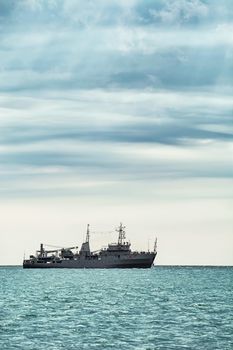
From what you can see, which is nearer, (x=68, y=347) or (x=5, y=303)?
(x=68, y=347)

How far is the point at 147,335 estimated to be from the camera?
54.0m

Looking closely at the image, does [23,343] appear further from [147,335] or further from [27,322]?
[27,322]

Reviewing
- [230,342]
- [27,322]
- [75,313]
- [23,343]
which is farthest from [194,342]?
[75,313]

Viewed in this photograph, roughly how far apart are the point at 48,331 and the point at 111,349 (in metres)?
11.2

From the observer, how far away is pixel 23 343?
49656 millimetres

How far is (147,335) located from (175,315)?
17.4 metres

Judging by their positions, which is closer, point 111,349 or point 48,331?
point 111,349

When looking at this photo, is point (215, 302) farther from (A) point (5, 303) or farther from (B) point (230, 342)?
(B) point (230, 342)

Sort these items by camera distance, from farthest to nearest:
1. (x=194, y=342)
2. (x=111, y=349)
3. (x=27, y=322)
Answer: (x=27, y=322)
(x=194, y=342)
(x=111, y=349)

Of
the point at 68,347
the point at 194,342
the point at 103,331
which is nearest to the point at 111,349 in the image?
the point at 68,347

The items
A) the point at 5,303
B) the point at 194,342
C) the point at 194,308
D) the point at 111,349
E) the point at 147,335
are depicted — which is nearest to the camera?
the point at 111,349

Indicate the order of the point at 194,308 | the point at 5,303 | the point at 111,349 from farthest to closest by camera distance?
the point at 5,303 < the point at 194,308 < the point at 111,349

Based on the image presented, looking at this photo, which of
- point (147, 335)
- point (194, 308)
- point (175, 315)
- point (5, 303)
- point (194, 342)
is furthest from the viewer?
point (5, 303)

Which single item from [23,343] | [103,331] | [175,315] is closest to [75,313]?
[175,315]
